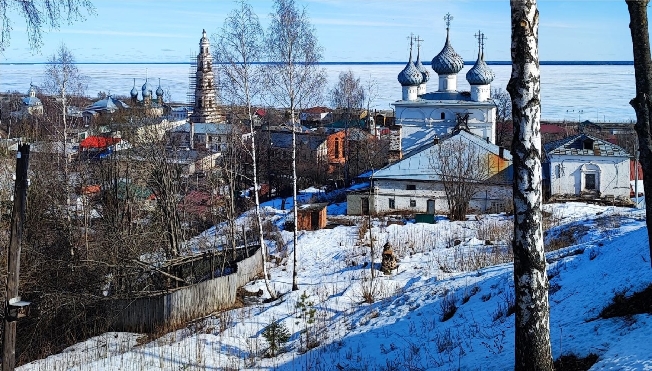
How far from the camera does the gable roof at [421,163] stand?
2539cm

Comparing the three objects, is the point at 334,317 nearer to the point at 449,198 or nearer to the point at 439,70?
the point at 449,198

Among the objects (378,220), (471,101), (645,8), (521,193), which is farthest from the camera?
(471,101)

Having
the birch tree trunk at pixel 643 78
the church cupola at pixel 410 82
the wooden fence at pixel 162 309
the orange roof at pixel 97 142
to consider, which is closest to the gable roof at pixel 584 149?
the church cupola at pixel 410 82

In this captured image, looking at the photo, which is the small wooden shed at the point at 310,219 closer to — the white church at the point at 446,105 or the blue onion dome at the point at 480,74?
the white church at the point at 446,105

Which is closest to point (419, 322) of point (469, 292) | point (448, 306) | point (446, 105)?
point (448, 306)

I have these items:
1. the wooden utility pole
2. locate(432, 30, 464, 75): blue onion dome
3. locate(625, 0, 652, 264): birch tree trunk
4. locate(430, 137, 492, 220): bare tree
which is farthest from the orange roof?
locate(625, 0, 652, 264): birch tree trunk

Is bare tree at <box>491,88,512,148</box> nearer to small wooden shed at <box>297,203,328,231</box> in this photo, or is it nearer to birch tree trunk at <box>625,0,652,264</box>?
small wooden shed at <box>297,203,328,231</box>

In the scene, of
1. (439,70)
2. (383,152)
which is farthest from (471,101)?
(383,152)

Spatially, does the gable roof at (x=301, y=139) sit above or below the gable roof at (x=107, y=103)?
below

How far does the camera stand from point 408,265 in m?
13.8

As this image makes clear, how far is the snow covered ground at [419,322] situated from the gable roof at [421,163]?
10294 mm

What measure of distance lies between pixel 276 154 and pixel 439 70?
36.1 ft

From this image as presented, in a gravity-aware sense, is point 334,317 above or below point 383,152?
below

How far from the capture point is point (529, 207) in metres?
4.66
